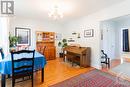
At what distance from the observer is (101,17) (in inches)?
186

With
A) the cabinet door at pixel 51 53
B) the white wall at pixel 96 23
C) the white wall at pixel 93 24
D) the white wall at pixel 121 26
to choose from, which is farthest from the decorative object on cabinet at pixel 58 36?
the white wall at pixel 121 26

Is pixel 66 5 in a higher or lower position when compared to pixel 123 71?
higher

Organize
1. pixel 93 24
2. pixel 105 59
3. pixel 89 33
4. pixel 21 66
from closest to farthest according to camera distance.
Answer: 1. pixel 21 66
2. pixel 93 24
3. pixel 89 33
4. pixel 105 59

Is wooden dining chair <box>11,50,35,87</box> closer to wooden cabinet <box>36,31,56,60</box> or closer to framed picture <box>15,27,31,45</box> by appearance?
framed picture <box>15,27,31,45</box>

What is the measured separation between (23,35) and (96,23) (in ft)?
13.1

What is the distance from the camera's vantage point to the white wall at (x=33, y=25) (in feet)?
19.8

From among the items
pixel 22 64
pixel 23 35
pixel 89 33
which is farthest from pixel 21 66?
pixel 23 35

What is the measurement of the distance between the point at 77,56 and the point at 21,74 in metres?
3.43

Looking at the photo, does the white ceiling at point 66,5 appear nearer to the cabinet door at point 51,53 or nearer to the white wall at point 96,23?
the white wall at point 96,23

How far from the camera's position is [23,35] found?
6.29m

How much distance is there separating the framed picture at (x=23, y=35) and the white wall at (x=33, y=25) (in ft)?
0.61

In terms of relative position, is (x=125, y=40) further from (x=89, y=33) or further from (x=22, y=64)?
(x=22, y=64)

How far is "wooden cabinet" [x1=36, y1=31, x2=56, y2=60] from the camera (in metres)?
6.84

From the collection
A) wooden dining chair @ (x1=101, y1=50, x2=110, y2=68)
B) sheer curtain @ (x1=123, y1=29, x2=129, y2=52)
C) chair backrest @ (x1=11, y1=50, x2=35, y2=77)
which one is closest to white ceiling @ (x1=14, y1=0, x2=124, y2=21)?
chair backrest @ (x1=11, y1=50, x2=35, y2=77)
